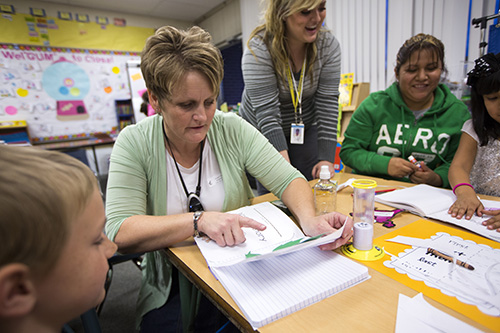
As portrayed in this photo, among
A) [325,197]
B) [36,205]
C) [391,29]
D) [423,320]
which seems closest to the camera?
[36,205]

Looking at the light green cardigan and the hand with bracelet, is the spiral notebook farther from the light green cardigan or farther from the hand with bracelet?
the hand with bracelet

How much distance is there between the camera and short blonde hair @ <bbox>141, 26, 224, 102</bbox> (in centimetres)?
89

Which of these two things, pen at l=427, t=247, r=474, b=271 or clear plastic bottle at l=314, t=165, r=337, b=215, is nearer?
pen at l=427, t=247, r=474, b=271

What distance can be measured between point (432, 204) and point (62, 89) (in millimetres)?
5687

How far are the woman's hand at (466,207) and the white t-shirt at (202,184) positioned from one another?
2.70 feet

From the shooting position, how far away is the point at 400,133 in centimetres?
158

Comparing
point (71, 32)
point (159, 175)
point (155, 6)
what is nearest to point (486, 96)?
point (159, 175)

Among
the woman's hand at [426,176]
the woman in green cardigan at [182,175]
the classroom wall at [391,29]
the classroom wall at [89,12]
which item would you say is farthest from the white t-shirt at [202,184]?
the classroom wall at [89,12]

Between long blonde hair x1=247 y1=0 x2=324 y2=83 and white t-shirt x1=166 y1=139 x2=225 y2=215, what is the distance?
0.63 m

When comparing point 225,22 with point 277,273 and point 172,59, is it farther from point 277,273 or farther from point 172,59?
point 277,273

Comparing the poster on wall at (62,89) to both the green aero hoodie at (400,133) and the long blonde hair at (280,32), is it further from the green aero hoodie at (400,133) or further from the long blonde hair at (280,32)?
the green aero hoodie at (400,133)

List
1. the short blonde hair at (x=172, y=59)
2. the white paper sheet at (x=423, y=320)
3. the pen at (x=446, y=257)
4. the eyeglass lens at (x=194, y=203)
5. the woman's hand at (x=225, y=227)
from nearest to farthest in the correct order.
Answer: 1. the white paper sheet at (x=423, y=320)
2. the pen at (x=446, y=257)
3. the woman's hand at (x=225, y=227)
4. the short blonde hair at (x=172, y=59)
5. the eyeglass lens at (x=194, y=203)

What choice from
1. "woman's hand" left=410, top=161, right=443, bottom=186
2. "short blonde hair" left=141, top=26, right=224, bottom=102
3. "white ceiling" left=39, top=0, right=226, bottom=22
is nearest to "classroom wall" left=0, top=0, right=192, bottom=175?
"white ceiling" left=39, top=0, right=226, bottom=22

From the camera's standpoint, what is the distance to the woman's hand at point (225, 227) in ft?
2.56
